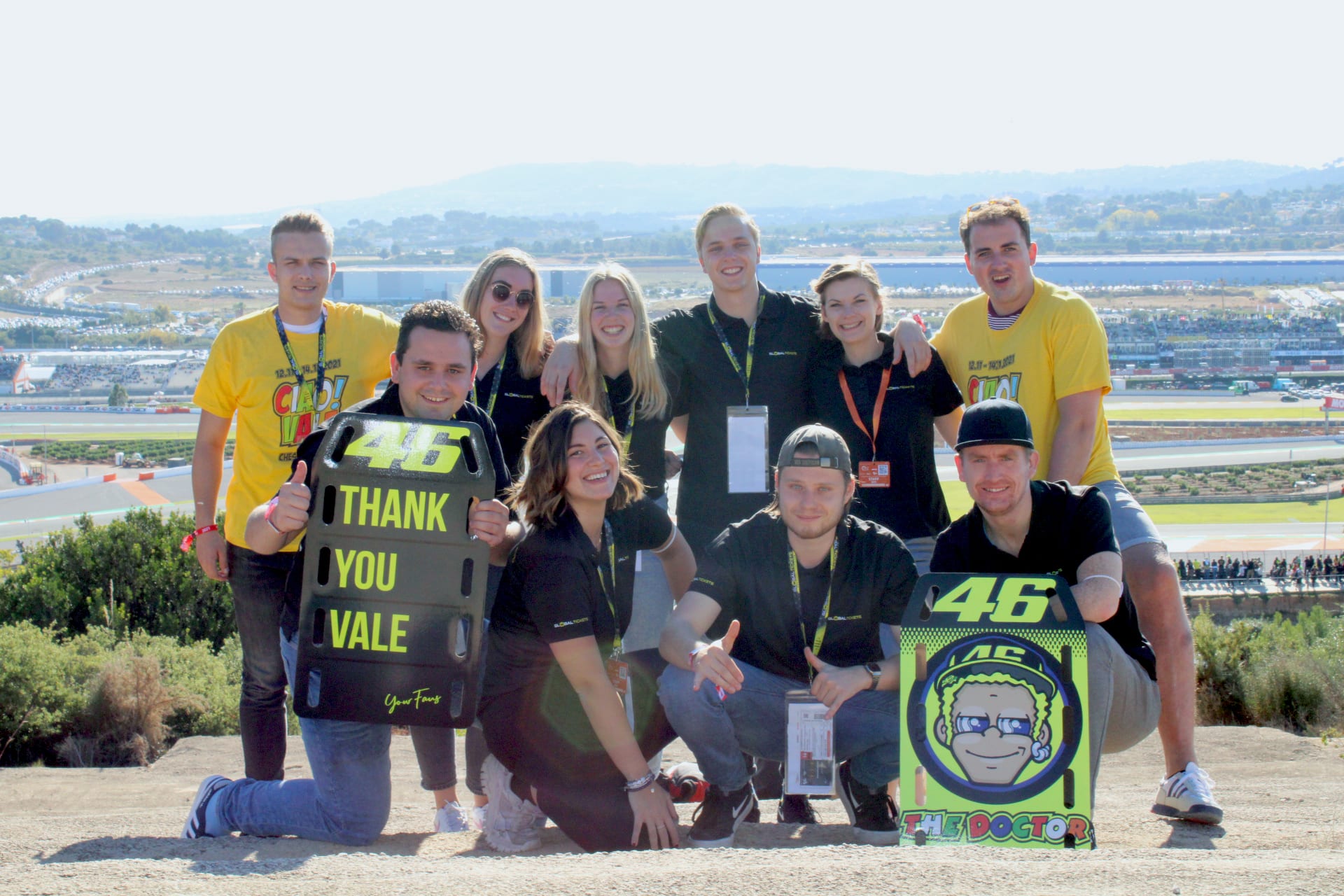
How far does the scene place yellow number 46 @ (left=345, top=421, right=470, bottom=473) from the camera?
3.78 metres

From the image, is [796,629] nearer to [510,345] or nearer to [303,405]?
[510,345]

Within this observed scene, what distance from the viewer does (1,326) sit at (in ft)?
324

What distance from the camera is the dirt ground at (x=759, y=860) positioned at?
2836 millimetres

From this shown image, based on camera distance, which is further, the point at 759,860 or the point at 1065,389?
the point at 1065,389

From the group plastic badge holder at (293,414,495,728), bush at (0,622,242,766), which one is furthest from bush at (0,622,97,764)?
plastic badge holder at (293,414,495,728)

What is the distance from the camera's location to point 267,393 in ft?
15.1

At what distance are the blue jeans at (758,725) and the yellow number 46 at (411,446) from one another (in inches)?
44.2

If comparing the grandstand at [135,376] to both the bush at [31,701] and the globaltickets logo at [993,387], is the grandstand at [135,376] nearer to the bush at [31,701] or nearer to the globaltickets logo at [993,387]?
the bush at [31,701]

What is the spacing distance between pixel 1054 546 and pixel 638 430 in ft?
5.95

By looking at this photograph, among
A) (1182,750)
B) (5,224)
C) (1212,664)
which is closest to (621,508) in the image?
(1182,750)


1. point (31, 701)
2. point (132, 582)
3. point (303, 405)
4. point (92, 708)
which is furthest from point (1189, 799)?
point (132, 582)

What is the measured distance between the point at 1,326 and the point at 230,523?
11107 centimetres

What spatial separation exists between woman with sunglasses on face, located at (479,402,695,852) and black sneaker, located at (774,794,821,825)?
687 mm

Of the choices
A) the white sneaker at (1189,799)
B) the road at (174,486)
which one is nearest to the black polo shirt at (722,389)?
the white sneaker at (1189,799)
